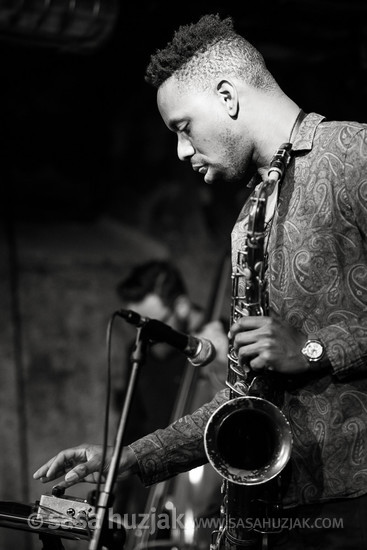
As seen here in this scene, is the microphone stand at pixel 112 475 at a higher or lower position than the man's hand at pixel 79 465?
higher

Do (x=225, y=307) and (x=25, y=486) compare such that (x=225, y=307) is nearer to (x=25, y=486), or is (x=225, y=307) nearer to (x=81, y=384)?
(x=81, y=384)

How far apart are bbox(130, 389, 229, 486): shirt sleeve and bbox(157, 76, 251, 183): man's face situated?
0.70m

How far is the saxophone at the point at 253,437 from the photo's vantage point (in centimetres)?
178

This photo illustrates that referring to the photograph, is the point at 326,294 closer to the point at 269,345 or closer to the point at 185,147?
the point at 269,345

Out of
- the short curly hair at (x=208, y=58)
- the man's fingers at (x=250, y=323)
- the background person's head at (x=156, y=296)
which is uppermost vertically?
the short curly hair at (x=208, y=58)

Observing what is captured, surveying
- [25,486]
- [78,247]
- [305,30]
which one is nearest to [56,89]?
[78,247]

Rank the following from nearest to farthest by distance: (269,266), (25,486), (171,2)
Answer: (269,266) < (171,2) < (25,486)

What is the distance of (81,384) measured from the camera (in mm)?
5727

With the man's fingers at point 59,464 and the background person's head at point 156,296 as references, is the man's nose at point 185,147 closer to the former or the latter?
the man's fingers at point 59,464

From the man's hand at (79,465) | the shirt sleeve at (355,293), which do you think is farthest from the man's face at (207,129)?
the man's hand at (79,465)

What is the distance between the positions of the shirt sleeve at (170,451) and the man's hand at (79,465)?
0.12ft

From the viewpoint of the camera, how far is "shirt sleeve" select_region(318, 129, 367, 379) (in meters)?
1.76

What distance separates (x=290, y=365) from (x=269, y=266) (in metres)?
0.28

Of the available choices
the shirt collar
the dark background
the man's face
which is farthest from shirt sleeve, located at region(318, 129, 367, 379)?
the dark background
